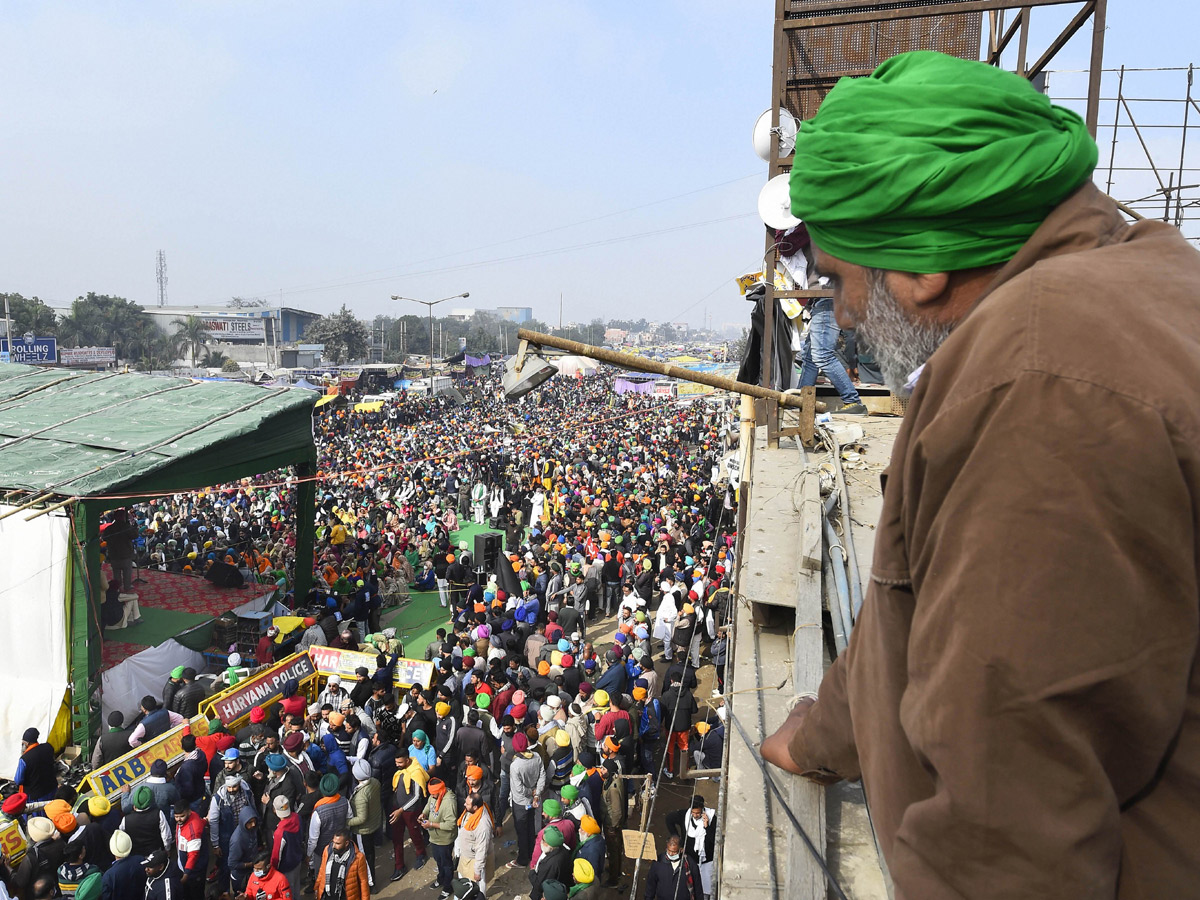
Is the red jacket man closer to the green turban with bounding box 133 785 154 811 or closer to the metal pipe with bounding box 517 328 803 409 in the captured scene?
the green turban with bounding box 133 785 154 811

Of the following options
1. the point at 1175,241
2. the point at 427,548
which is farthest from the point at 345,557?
the point at 1175,241

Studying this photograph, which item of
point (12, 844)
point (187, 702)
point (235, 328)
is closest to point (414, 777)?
point (12, 844)

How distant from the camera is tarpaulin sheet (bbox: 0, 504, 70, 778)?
9.45 meters

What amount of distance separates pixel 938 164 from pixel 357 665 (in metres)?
10.5

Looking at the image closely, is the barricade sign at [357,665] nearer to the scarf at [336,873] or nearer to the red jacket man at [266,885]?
the scarf at [336,873]

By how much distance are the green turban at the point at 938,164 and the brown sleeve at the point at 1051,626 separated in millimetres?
360

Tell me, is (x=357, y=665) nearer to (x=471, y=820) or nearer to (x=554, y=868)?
(x=471, y=820)

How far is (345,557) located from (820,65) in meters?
12.7

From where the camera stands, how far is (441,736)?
8.17m

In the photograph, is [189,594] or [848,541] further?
[189,594]

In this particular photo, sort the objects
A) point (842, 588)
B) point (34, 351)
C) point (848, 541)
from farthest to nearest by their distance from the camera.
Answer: point (34, 351), point (848, 541), point (842, 588)

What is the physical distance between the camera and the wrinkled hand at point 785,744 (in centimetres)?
185

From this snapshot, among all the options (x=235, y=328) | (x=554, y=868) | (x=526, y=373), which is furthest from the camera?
(x=235, y=328)

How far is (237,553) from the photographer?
1623 centimetres
